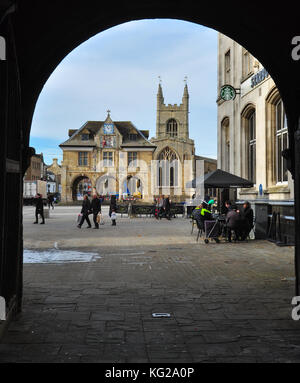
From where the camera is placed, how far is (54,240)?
13.7 m

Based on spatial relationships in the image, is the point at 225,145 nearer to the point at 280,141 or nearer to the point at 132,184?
the point at 280,141

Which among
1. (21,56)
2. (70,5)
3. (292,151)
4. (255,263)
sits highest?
(70,5)

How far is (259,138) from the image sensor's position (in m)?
15.6

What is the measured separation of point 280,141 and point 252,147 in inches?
110

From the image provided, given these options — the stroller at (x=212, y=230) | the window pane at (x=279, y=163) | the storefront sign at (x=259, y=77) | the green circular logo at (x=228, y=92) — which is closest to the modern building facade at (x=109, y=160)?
the green circular logo at (x=228, y=92)

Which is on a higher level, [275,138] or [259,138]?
[259,138]

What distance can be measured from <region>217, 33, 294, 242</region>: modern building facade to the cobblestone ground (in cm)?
428

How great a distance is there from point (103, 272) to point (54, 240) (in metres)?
6.34

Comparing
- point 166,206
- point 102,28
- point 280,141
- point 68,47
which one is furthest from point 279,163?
point 166,206

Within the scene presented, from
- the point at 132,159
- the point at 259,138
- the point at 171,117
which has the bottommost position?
the point at 259,138

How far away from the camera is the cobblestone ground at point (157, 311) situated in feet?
12.1

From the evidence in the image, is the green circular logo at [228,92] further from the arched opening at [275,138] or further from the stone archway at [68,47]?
the stone archway at [68,47]
